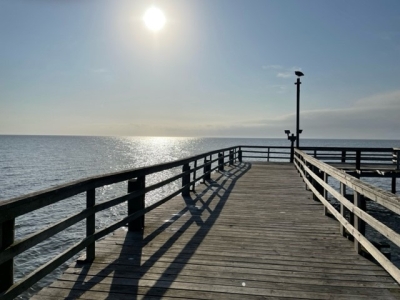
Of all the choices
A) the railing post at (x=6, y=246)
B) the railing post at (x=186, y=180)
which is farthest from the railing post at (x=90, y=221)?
the railing post at (x=186, y=180)

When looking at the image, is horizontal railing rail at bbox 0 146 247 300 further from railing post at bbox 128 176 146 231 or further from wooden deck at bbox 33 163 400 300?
wooden deck at bbox 33 163 400 300

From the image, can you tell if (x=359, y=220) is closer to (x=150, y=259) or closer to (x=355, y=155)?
(x=150, y=259)

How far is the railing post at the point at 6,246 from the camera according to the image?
2420 mm

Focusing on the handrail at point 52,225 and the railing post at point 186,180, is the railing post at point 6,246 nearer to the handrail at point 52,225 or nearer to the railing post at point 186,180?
the handrail at point 52,225

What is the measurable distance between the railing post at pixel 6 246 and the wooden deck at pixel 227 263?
0.67 m

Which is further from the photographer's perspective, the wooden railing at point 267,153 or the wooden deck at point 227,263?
the wooden railing at point 267,153

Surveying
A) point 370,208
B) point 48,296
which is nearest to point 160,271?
point 48,296

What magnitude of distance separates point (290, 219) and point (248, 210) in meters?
1.11

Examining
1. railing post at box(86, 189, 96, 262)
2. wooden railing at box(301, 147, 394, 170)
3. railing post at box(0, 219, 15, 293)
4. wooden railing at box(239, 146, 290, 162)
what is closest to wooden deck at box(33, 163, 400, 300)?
railing post at box(86, 189, 96, 262)

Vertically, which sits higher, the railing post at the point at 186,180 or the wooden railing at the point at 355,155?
the wooden railing at the point at 355,155

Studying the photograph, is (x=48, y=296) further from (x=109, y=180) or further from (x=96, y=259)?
(x=109, y=180)

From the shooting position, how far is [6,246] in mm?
2445

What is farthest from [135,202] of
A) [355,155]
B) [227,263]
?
[355,155]

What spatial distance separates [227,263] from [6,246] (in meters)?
2.54
